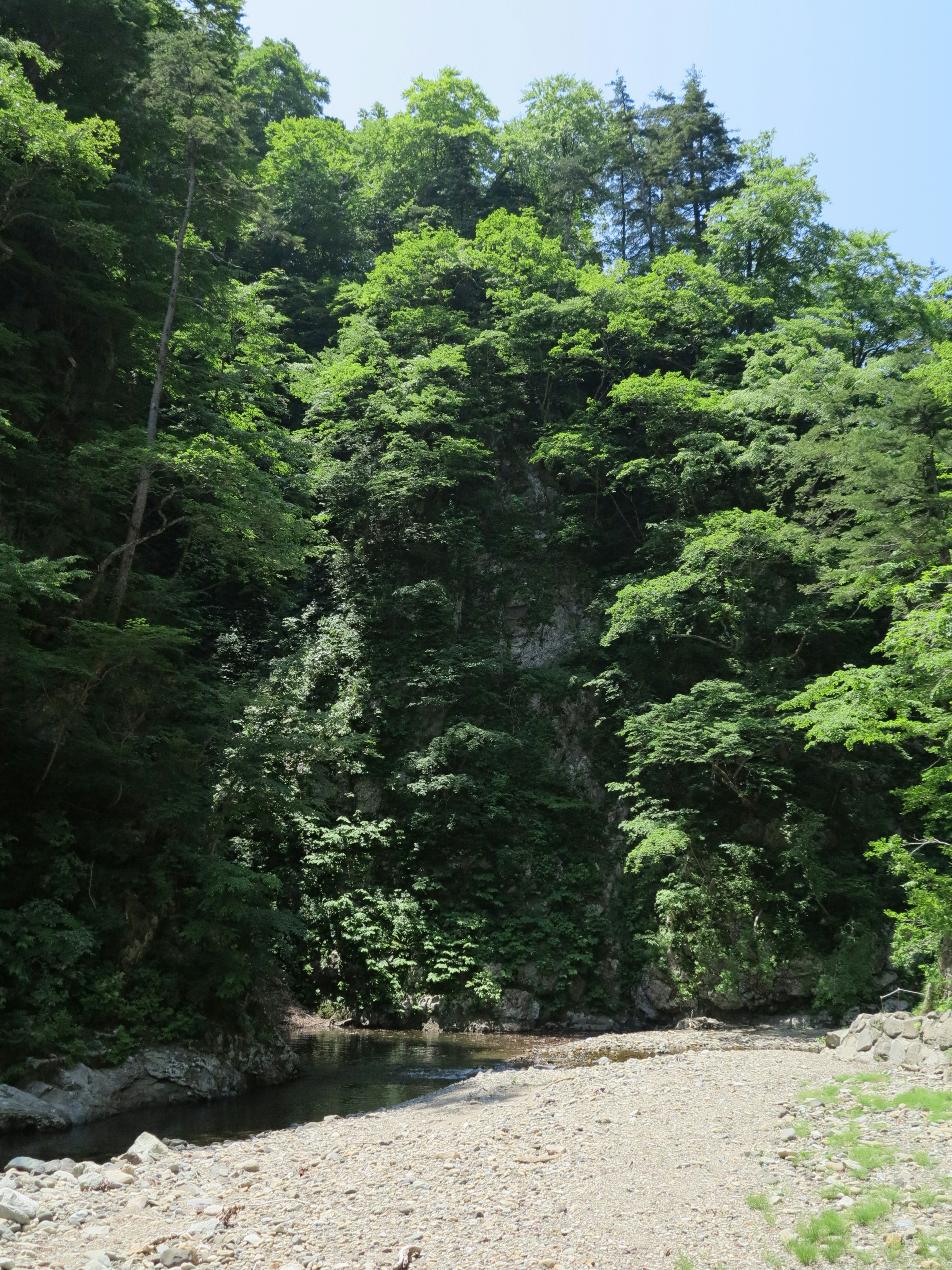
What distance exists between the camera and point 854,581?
15.4m

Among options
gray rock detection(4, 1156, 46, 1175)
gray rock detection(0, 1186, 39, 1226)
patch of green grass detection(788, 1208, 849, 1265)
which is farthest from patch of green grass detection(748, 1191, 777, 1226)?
gray rock detection(4, 1156, 46, 1175)

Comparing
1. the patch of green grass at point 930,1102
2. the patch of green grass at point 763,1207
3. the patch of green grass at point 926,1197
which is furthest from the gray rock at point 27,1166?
the patch of green grass at point 930,1102

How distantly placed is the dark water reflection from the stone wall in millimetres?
5092

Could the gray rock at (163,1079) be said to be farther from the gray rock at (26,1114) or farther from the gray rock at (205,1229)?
the gray rock at (205,1229)

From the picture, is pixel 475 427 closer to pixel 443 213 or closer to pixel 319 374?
pixel 319 374

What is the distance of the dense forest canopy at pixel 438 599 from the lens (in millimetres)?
11688

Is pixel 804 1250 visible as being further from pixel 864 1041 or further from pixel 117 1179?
pixel 864 1041

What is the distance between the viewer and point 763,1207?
573 centimetres

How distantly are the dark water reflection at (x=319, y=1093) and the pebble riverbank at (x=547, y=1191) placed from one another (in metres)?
1.01

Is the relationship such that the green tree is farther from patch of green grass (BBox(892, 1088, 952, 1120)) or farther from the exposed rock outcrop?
patch of green grass (BBox(892, 1088, 952, 1120))

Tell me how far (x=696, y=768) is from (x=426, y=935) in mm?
6939

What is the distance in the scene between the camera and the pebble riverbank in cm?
522

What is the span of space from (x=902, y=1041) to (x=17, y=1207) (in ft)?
31.5

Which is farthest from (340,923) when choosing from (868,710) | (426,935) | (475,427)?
(475,427)
